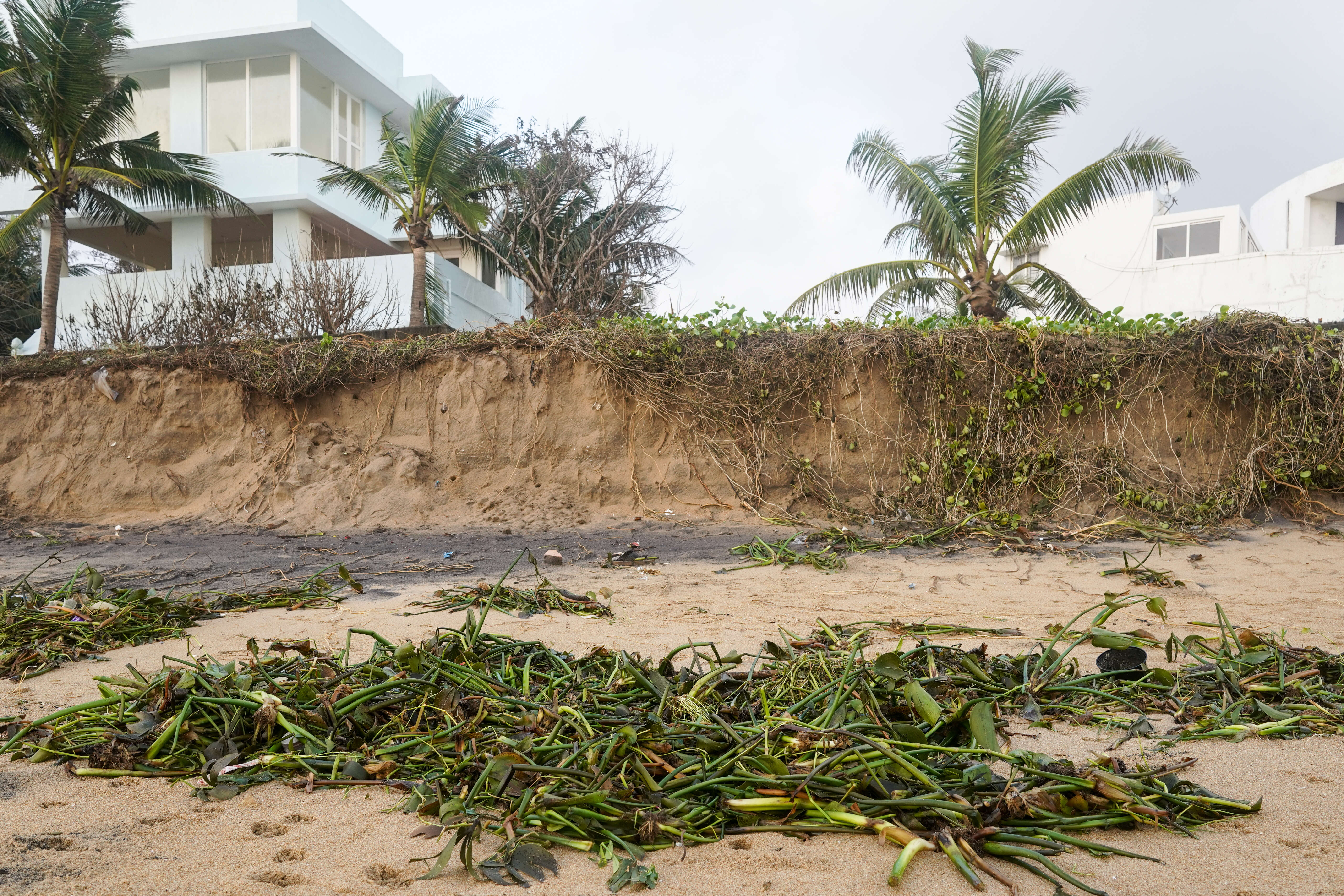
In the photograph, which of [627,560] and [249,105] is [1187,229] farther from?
[249,105]

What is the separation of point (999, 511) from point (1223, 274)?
17094mm

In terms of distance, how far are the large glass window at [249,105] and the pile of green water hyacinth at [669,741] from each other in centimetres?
1762

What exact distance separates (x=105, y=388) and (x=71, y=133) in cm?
629

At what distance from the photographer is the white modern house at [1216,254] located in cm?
1923

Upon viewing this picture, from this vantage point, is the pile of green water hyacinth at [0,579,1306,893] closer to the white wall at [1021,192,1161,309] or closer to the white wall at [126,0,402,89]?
the white wall at [126,0,402,89]

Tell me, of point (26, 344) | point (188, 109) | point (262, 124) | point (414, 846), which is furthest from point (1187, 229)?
point (26, 344)

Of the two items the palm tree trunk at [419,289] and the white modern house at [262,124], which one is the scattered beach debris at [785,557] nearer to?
the palm tree trunk at [419,289]

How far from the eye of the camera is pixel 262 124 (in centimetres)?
1744

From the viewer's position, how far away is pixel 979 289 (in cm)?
1212

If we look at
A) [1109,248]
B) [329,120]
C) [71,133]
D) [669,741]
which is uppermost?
[329,120]

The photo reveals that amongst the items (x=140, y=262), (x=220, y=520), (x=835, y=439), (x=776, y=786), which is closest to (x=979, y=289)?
(x=835, y=439)

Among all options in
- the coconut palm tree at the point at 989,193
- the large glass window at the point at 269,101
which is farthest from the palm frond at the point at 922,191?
the large glass window at the point at 269,101

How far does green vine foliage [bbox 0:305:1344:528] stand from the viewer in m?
8.14

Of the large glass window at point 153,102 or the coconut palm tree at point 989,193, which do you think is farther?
the large glass window at point 153,102
